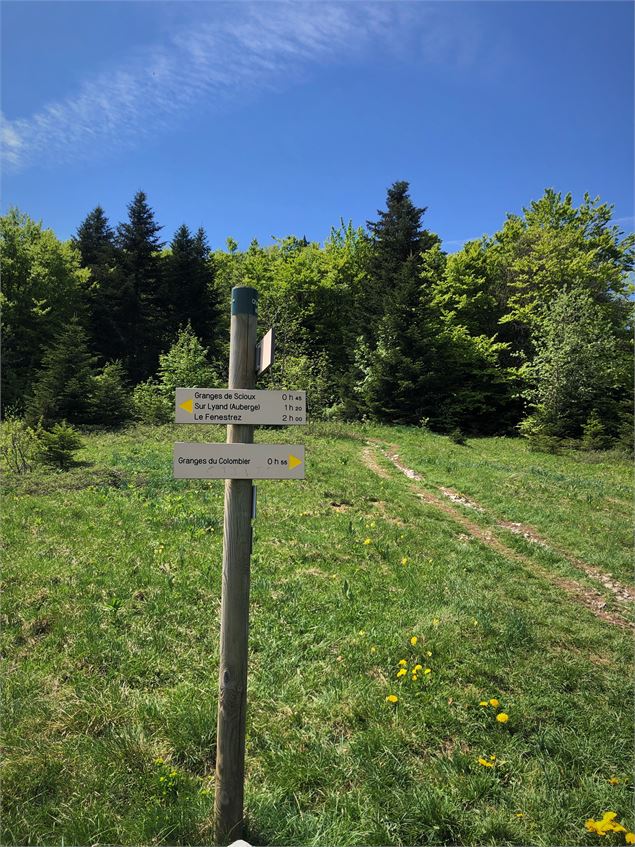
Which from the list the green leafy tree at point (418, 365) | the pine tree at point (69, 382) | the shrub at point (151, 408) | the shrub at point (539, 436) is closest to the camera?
the shrub at point (539, 436)

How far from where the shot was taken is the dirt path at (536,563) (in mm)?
7040

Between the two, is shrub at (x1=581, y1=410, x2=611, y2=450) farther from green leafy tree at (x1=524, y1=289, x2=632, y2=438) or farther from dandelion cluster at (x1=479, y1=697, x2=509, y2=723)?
dandelion cluster at (x1=479, y1=697, x2=509, y2=723)

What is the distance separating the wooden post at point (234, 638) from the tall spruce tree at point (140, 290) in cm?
3742

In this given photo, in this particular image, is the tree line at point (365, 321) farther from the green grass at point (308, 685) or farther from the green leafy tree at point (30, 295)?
the green grass at point (308, 685)

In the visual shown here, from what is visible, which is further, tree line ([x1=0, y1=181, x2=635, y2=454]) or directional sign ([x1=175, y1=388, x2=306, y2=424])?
tree line ([x1=0, y1=181, x2=635, y2=454])

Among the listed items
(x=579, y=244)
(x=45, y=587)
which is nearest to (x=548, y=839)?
(x=45, y=587)

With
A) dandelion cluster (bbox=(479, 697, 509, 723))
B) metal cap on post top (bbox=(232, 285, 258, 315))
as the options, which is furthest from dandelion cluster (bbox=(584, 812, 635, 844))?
metal cap on post top (bbox=(232, 285, 258, 315))

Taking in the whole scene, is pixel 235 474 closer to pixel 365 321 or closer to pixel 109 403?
pixel 109 403

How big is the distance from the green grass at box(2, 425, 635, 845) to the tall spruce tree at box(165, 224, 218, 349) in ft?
109

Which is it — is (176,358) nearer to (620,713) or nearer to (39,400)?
(39,400)

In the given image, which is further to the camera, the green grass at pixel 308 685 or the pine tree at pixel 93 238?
the pine tree at pixel 93 238

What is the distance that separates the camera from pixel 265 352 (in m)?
Result: 3.04

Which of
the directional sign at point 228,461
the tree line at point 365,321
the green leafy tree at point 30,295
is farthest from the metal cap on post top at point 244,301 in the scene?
the green leafy tree at point 30,295

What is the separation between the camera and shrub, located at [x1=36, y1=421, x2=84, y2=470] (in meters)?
12.9
